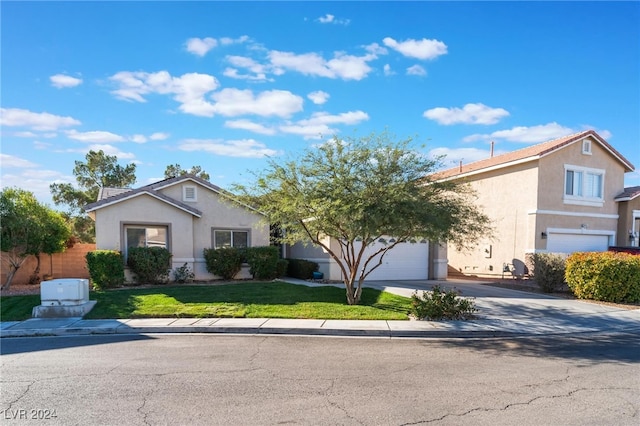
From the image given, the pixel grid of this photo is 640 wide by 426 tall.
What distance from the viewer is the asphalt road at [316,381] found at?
14.7 feet

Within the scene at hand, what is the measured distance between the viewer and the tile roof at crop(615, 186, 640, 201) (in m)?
21.0

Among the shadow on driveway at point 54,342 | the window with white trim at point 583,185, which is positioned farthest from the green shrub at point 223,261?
the window with white trim at point 583,185

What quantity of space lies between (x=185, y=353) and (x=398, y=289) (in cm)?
918

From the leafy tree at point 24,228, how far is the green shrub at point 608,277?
806 inches

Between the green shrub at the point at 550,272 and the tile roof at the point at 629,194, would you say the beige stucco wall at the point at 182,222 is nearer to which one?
the green shrub at the point at 550,272

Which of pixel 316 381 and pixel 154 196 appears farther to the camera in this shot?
pixel 154 196

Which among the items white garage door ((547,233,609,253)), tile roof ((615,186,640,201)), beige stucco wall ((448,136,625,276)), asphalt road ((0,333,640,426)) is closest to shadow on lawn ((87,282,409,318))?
asphalt road ((0,333,640,426))

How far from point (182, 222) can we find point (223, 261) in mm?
2473

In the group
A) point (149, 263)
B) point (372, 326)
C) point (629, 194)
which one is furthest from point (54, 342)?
point (629, 194)

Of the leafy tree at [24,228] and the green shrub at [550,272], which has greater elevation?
the leafy tree at [24,228]

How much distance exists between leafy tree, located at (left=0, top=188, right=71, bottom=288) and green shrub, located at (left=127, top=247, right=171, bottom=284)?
347 centimetres

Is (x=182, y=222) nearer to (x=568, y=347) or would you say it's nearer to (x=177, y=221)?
(x=177, y=221)

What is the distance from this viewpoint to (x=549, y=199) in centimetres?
1941

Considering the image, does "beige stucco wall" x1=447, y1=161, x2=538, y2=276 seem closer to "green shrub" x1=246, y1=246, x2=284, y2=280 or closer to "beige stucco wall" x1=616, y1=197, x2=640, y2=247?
"beige stucco wall" x1=616, y1=197, x2=640, y2=247
